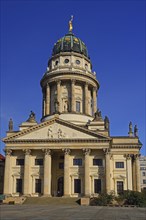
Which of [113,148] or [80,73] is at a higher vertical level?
[80,73]

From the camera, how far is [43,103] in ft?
252

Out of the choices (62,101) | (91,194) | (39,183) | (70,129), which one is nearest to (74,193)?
(91,194)

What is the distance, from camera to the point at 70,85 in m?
72.6

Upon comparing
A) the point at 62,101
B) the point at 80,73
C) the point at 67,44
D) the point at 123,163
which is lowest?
the point at 123,163

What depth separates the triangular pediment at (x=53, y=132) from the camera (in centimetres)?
5769

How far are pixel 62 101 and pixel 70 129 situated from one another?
49.6 ft

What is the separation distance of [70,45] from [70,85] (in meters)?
11.9

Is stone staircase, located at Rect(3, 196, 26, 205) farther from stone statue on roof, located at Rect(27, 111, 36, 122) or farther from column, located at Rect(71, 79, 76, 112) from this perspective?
column, located at Rect(71, 79, 76, 112)

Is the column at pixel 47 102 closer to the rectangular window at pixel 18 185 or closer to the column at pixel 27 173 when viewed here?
Answer: the column at pixel 27 173

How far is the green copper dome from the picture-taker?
7797 cm

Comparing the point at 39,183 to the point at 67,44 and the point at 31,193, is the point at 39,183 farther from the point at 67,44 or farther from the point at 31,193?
the point at 67,44

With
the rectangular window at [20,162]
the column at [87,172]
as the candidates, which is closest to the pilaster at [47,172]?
the rectangular window at [20,162]

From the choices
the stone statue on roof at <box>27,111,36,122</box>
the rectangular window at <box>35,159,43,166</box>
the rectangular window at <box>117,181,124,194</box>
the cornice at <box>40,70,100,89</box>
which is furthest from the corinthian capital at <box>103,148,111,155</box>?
the cornice at <box>40,70,100,89</box>

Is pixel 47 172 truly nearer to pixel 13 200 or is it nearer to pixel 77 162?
pixel 77 162
